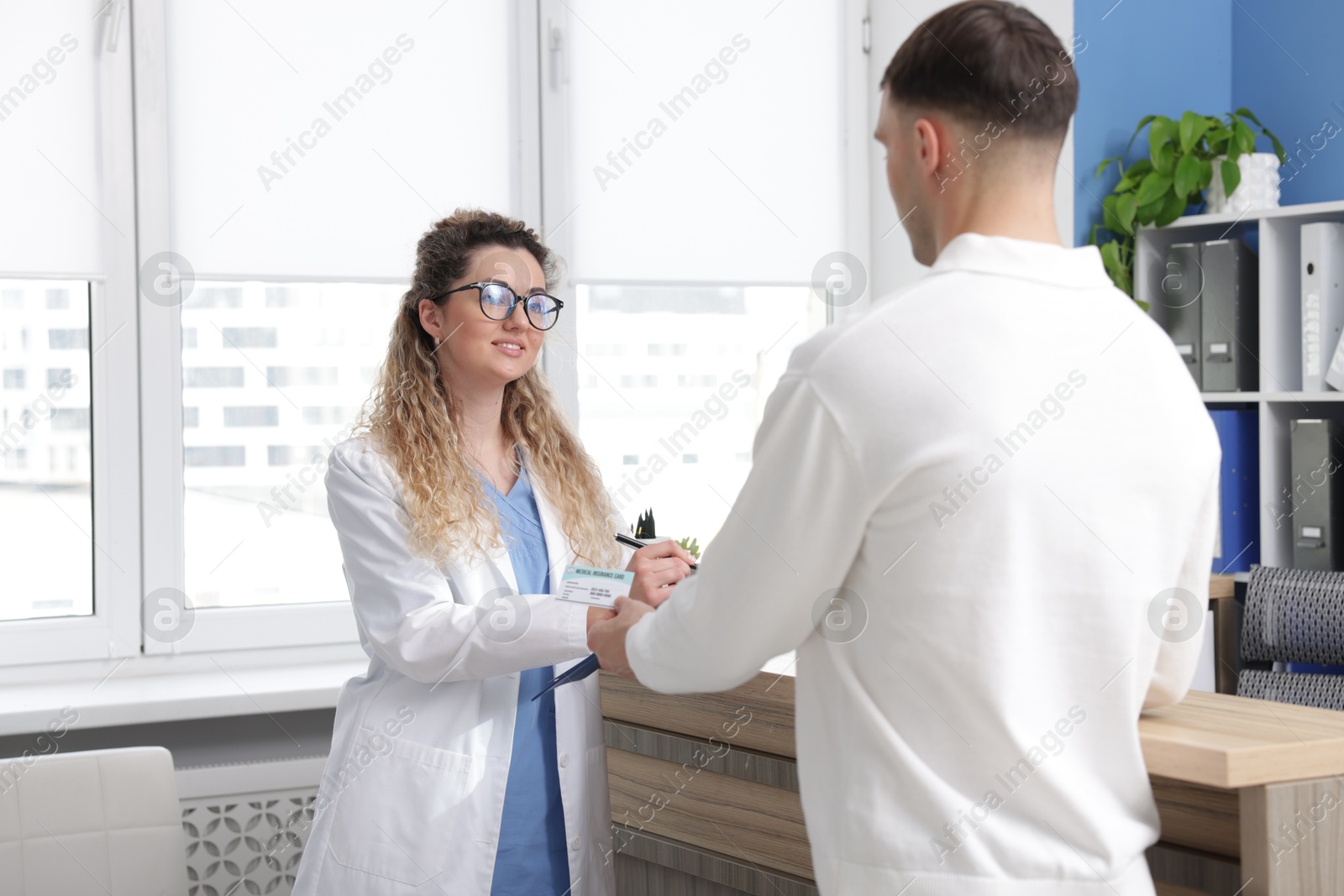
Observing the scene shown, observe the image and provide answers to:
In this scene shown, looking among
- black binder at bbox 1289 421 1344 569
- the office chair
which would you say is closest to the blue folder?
black binder at bbox 1289 421 1344 569

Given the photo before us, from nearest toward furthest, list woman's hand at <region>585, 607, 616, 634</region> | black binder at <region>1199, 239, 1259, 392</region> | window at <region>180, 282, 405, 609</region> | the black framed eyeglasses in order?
woman's hand at <region>585, 607, 616, 634</region> → the black framed eyeglasses → window at <region>180, 282, 405, 609</region> → black binder at <region>1199, 239, 1259, 392</region>

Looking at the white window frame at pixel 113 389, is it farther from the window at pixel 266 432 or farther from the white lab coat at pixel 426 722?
the white lab coat at pixel 426 722

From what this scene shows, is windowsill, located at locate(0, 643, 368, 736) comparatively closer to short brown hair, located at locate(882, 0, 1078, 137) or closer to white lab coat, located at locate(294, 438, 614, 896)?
white lab coat, located at locate(294, 438, 614, 896)

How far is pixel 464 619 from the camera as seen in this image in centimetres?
165

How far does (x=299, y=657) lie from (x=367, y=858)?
4.54 feet

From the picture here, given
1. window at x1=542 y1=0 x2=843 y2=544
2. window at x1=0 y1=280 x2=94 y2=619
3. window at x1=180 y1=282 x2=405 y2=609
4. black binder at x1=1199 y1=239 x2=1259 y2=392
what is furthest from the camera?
window at x1=542 y1=0 x2=843 y2=544

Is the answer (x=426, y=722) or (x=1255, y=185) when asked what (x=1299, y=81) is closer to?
(x=1255, y=185)

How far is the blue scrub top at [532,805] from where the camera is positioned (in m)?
1.76

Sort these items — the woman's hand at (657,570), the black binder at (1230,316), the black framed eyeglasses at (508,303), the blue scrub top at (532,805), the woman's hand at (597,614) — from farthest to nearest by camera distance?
the black binder at (1230,316) → the black framed eyeglasses at (508,303) → the blue scrub top at (532,805) → the woman's hand at (657,570) → the woman's hand at (597,614)

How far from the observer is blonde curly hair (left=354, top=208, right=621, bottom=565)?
1776mm

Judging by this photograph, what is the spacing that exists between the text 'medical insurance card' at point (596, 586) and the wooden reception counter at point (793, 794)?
0.59ft

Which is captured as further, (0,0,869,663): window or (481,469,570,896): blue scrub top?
(0,0,869,663): window

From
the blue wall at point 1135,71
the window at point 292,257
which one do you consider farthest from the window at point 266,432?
the blue wall at point 1135,71

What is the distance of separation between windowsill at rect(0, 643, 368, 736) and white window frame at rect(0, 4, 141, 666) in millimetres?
82
